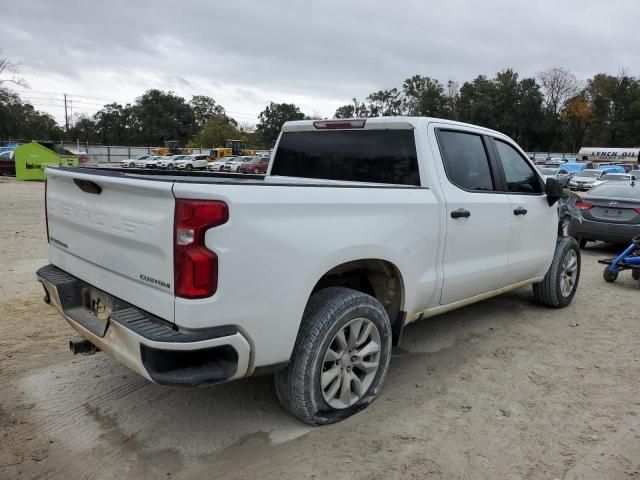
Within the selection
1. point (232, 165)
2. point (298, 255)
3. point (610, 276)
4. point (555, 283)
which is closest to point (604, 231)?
point (610, 276)

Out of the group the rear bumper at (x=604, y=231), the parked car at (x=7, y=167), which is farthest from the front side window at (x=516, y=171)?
the parked car at (x=7, y=167)

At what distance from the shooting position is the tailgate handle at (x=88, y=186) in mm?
2879

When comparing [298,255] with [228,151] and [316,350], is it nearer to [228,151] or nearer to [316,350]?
[316,350]

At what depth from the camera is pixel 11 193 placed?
1762cm

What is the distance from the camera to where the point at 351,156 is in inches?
164

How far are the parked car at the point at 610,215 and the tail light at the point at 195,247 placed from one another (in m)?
8.85

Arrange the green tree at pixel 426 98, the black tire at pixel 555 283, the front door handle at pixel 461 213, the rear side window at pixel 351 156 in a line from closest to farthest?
the front door handle at pixel 461 213
the rear side window at pixel 351 156
the black tire at pixel 555 283
the green tree at pixel 426 98

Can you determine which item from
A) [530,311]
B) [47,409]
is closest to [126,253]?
[47,409]

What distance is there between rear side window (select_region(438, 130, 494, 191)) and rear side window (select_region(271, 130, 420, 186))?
305 millimetres

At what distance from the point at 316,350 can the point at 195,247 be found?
952 millimetres

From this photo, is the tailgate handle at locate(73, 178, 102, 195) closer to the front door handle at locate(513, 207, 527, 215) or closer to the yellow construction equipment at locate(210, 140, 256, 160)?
the front door handle at locate(513, 207, 527, 215)

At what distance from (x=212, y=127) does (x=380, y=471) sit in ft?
259

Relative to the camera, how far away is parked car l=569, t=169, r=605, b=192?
97.2 feet

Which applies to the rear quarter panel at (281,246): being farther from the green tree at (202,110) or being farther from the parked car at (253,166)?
the green tree at (202,110)
